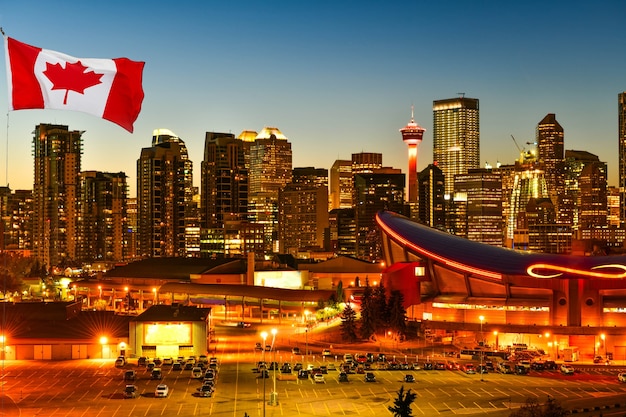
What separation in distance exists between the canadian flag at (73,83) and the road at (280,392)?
21525 millimetres

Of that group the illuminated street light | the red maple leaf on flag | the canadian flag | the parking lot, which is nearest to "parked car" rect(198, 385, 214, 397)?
the parking lot

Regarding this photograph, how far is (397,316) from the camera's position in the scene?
7488cm

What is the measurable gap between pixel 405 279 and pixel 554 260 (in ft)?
42.3

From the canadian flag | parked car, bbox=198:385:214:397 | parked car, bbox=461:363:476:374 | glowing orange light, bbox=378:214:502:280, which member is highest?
the canadian flag

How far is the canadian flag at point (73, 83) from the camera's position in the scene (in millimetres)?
21781

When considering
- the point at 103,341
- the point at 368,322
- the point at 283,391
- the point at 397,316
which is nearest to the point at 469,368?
the point at 283,391

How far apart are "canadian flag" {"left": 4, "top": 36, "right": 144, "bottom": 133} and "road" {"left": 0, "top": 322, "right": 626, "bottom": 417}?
70.6ft

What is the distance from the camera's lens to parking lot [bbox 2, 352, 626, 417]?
44562 millimetres

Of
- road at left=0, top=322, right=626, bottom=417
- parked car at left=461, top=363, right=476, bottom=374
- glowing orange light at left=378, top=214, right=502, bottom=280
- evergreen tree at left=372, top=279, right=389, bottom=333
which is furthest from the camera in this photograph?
glowing orange light at left=378, top=214, right=502, bottom=280

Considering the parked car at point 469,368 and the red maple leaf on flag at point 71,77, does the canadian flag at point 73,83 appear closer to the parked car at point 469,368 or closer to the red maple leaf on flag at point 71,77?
the red maple leaf on flag at point 71,77

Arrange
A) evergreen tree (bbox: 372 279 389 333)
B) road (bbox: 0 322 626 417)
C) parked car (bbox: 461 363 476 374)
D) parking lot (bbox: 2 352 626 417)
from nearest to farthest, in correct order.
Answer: road (bbox: 0 322 626 417), parking lot (bbox: 2 352 626 417), parked car (bbox: 461 363 476 374), evergreen tree (bbox: 372 279 389 333)

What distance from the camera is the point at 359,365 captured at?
192 ft

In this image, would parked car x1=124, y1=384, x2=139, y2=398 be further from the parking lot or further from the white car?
the white car

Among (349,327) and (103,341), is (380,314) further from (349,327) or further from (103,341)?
(103,341)
